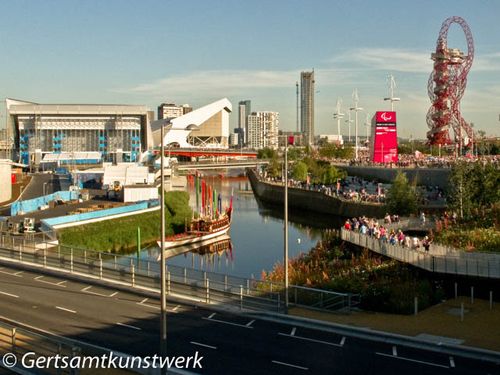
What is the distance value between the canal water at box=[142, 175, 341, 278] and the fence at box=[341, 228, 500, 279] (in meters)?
11.6

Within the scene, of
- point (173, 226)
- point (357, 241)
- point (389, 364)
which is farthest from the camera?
point (173, 226)

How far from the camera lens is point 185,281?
22.5m

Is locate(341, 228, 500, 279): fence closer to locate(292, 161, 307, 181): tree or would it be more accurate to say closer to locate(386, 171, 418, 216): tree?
locate(386, 171, 418, 216): tree

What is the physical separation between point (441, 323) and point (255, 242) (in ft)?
100

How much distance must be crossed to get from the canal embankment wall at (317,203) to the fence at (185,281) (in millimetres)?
31320

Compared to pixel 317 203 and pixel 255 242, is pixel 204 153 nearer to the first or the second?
pixel 317 203

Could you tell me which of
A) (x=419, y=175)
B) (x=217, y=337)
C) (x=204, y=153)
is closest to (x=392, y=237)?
(x=217, y=337)

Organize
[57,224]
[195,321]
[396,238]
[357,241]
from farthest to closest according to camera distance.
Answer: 1. [57,224]
2. [357,241]
3. [396,238]
4. [195,321]

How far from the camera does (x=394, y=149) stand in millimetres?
84375

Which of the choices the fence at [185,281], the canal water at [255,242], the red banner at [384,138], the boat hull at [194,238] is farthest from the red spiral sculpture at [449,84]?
the fence at [185,281]

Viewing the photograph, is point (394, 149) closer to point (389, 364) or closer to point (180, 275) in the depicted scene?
point (180, 275)

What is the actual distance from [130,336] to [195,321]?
2.31m

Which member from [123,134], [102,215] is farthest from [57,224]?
[123,134]

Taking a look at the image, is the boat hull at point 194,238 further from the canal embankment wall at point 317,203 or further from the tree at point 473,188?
the tree at point 473,188
